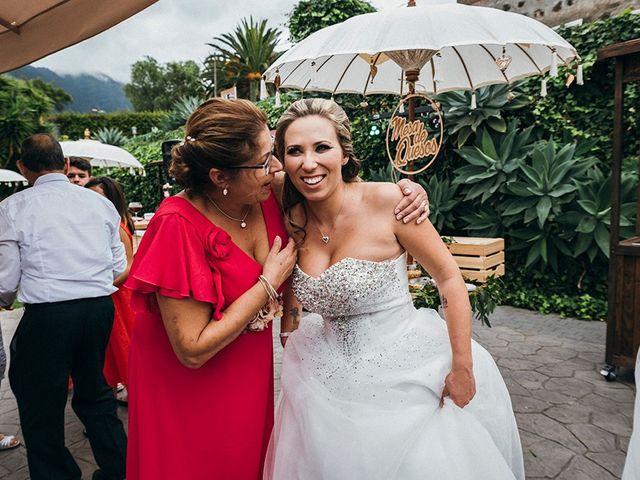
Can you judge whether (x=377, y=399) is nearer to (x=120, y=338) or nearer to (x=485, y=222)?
(x=120, y=338)

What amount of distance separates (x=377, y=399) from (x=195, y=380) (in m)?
0.67

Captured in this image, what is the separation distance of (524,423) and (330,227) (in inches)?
104

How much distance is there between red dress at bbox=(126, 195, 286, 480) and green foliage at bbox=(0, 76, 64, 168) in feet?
38.4

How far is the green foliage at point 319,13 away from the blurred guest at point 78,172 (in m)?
6.75

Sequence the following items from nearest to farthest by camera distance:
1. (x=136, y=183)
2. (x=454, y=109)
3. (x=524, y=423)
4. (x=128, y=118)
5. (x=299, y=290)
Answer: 1. (x=299, y=290)
2. (x=524, y=423)
3. (x=454, y=109)
4. (x=136, y=183)
5. (x=128, y=118)

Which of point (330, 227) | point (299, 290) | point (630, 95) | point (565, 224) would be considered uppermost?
point (630, 95)

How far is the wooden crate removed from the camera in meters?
4.26

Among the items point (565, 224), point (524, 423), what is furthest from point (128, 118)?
point (524, 423)

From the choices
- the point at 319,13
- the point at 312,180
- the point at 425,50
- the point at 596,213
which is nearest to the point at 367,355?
the point at 312,180

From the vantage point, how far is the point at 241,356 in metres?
1.73

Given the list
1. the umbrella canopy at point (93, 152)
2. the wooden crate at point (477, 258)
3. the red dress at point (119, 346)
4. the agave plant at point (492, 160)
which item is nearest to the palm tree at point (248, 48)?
the umbrella canopy at point (93, 152)

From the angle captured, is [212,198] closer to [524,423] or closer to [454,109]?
[524,423]

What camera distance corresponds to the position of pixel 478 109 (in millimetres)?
6746

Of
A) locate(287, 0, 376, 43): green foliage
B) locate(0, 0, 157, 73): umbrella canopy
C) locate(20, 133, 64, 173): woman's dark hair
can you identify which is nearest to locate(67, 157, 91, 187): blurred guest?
locate(20, 133, 64, 173): woman's dark hair
